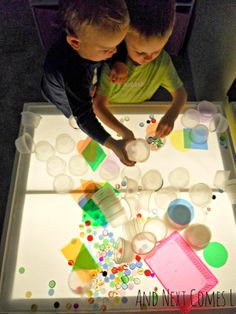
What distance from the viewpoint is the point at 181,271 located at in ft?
2.76

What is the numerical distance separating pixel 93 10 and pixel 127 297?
670mm

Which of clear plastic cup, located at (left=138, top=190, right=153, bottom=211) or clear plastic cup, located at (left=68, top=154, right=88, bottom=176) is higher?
clear plastic cup, located at (left=68, top=154, right=88, bottom=176)

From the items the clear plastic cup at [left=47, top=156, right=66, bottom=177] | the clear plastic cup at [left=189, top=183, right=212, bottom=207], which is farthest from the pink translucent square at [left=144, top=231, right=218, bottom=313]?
the clear plastic cup at [left=47, top=156, right=66, bottom=177]

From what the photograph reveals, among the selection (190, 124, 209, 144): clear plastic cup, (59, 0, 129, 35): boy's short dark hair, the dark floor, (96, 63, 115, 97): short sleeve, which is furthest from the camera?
the dark floor

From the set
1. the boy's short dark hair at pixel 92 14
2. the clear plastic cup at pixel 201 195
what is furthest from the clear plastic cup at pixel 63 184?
the boy's short dark hair at pixel 92 14

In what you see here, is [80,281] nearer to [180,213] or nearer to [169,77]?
[180,213]

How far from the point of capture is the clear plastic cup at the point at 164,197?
91 centimetres

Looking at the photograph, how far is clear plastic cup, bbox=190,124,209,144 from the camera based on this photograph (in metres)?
1.02

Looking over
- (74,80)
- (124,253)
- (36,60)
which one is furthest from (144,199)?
(36,60)

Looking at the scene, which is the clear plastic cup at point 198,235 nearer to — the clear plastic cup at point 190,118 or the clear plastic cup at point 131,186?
the clear plastic cup at point 131,186

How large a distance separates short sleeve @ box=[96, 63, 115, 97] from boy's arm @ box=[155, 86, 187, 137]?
0.59 feet

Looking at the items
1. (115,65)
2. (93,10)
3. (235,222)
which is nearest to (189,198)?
(235,222)

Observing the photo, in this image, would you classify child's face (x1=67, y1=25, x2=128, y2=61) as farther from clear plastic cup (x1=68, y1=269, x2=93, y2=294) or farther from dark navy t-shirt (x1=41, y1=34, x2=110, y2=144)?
clear plastic cup (x1=68, y1=269, x2=93, y2=294)

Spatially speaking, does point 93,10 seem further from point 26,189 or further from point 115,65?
point 26,189
